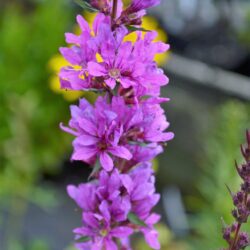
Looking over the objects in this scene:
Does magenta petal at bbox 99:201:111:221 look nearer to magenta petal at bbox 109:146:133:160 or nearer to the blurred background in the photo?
magenta petal at bbox 109:146:133:160

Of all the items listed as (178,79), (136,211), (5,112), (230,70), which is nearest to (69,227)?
(5,112)

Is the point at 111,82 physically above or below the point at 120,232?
above

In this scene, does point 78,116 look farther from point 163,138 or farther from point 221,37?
point 221,37

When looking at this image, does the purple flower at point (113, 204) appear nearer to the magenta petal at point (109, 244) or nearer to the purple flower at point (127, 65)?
the magenta petal at point (109, 244)

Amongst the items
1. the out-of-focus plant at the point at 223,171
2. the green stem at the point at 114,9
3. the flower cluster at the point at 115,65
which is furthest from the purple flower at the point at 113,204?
the out-of-focus plant at the point at 223,171

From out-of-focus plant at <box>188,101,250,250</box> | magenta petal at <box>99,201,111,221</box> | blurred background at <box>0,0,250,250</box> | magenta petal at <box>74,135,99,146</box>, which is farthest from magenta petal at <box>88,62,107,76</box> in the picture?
blurred background at <box>0,0,250,250</box>

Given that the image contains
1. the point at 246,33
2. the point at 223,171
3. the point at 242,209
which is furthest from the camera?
the point at 246,33

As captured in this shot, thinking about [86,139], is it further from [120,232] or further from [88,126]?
[120,232]

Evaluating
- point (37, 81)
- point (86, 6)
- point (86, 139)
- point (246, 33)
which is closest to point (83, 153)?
point (86, 139)
